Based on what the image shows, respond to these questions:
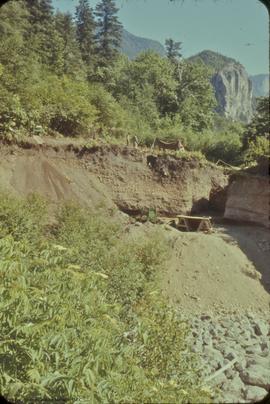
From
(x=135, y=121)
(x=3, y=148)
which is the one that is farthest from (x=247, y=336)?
(x=3, y=148)

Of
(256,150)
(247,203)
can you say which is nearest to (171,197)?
(247,203)

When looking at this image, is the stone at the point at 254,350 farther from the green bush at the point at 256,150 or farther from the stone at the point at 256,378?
the green bush at the point at 256,150

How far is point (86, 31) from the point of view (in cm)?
265

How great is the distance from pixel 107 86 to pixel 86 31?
1.86ft

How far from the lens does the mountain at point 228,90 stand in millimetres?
2188

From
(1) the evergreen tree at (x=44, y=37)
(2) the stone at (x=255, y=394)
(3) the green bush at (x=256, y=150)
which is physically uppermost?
(1) the evergreen tree at (x=44, y=37)

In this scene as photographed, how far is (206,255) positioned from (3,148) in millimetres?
3340

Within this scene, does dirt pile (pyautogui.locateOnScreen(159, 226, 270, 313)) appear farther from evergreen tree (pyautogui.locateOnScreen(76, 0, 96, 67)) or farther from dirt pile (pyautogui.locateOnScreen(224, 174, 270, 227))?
evergreen tree (pyautogui.locateOnScreen(76, 0, 96, 67))

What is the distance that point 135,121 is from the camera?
3.00 m

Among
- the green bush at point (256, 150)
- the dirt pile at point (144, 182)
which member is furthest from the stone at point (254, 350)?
the dirt pile at point (144, 182)

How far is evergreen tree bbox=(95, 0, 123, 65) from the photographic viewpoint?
201cm

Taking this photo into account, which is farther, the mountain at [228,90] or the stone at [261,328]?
the stone at [261,328]

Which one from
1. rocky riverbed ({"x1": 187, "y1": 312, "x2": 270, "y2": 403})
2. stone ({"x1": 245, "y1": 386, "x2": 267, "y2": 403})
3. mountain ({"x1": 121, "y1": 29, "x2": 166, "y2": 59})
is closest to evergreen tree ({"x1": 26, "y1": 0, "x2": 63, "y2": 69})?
mountain ({"x1": 121, "y1": 29, "x2": 166, "y2": 59})

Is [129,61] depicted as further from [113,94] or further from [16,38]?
[16,38]
